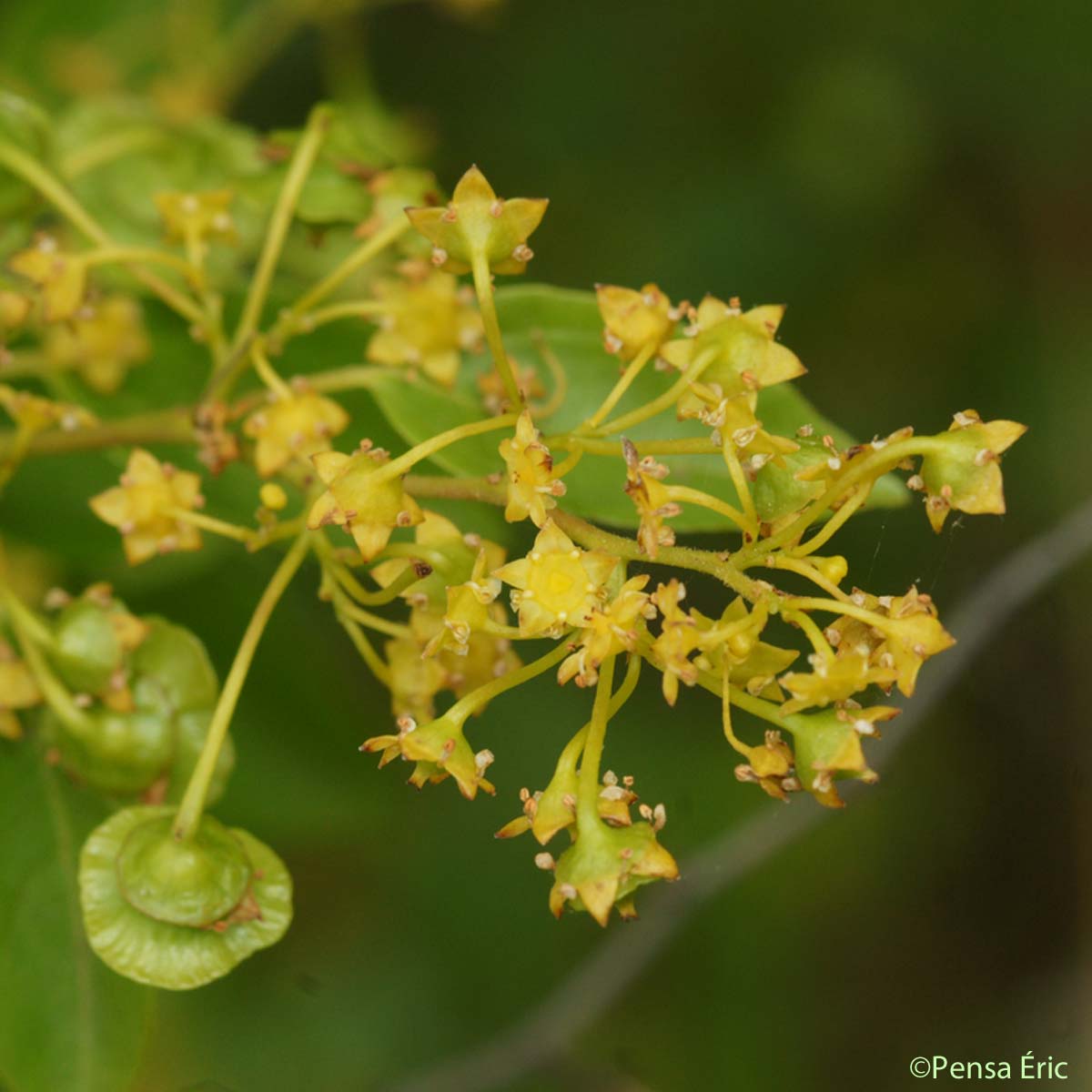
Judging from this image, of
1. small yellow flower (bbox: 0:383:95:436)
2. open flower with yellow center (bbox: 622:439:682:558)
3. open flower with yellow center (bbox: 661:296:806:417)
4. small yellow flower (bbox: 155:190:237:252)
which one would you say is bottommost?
open flower with yellow center (bbox: 622:439:682:558)

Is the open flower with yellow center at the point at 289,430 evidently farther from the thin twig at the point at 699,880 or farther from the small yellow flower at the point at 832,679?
the thin twig at the point at 699,880

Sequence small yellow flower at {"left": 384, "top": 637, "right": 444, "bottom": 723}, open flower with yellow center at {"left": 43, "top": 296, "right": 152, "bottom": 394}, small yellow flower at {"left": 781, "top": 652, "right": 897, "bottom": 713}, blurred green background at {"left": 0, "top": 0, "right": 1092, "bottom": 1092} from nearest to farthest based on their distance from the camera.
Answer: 1. small yellow flower at {"left": 781, "top": 652, "right": 897, "bottom": 713}
2. small yellow flower at {"left": 384, "top": 637, "right": 444, "bottom": 723}
3. open flower with yellow center at {"left": 43, "top": 296, "right": 152, "bottom": 394}
4. blurred green background at {"left": 0, "top": 0, "right": 1092, "bottom": 1092}

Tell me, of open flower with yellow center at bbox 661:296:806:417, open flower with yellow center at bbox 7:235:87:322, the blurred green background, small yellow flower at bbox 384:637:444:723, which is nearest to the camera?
open flower with yellow center at bbox 661:296:806:417

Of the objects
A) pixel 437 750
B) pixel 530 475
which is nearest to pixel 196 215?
pixel 530 475

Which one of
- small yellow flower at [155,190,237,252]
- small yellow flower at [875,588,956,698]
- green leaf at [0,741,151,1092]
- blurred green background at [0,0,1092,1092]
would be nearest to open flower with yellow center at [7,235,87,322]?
small yellow flower at [155,190,237,252]

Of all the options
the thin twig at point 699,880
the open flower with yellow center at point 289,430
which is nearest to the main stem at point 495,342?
the open flower with yellow center at point 289,430

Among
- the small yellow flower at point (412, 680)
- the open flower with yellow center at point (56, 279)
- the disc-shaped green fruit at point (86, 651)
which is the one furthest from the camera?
the open flower with yellow center at point (56, 279)

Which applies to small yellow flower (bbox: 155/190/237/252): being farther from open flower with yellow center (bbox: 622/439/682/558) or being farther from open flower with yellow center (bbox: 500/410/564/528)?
open flower with yellow center (bbox: 622/439/682/558)

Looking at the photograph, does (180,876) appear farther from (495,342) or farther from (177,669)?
(495,342)
